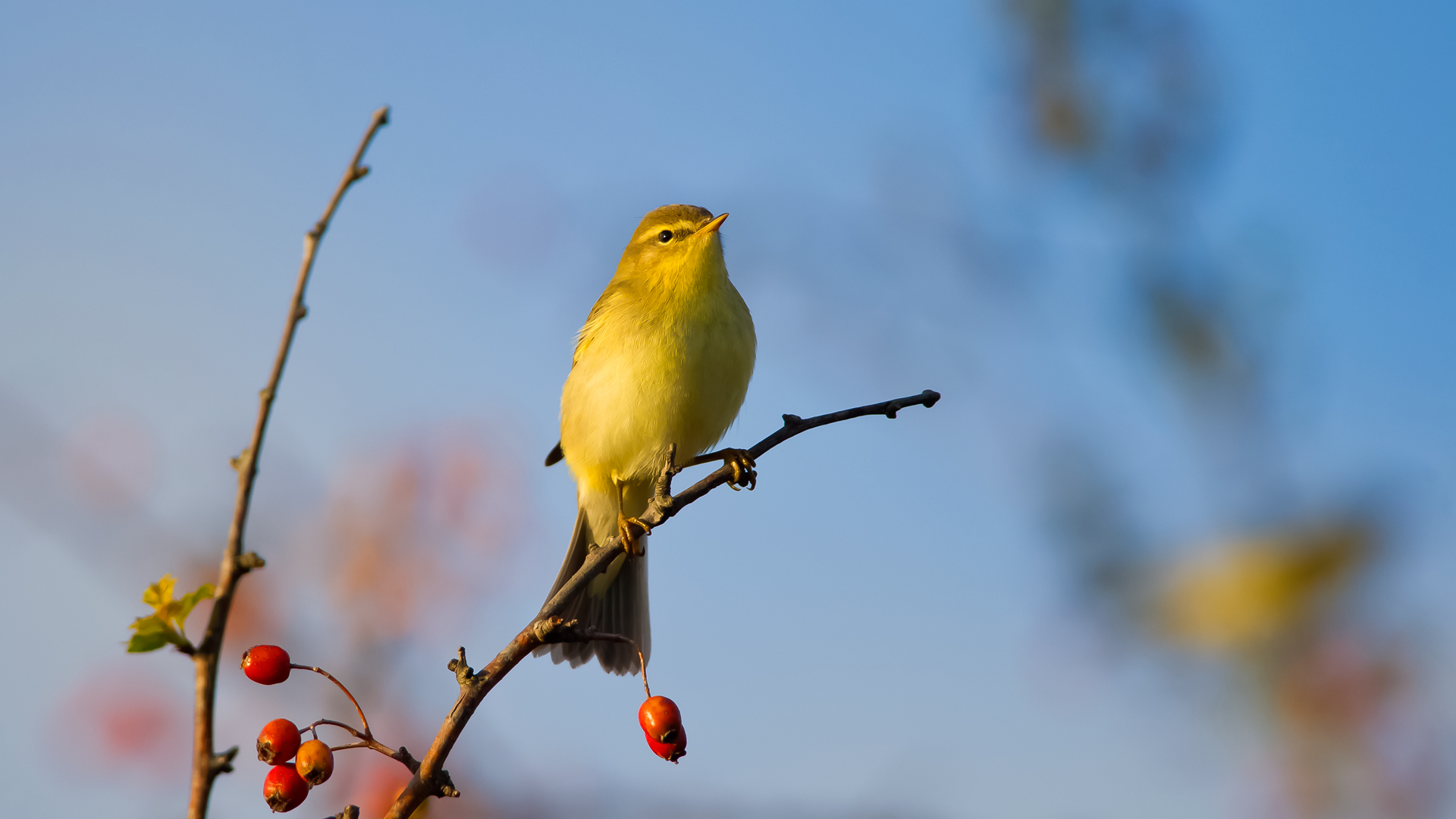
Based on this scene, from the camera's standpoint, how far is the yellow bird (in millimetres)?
5398

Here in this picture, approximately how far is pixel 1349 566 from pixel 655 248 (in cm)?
404

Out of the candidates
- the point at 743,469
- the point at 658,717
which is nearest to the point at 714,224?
the point at 743,469

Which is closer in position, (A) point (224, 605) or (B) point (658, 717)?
(A) point (224, 605)

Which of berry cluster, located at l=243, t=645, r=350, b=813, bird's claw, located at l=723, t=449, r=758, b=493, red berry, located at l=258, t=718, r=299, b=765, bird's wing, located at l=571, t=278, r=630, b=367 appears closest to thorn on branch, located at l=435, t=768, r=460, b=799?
berry cluster, located at l=243, t=645, r=350, b=813

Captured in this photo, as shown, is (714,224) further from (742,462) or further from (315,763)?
(315,763)

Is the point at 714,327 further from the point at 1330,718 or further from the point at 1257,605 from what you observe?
the point at 1330,718

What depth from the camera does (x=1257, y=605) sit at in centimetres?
480

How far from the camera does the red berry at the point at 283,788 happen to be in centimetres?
231

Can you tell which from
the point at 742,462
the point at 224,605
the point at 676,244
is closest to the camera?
the point at 224,605

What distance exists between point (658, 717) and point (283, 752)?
36.4 inches

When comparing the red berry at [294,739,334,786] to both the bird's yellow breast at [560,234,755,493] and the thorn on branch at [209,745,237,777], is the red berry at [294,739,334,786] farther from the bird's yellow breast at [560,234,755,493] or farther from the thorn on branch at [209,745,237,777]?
the bird's yellow breast at [560,234,755,493]

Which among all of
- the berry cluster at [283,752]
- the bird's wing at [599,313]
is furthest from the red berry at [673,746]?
the bird's wing at [599,313]

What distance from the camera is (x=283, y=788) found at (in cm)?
231

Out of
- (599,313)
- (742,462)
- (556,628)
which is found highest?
(599,313)
